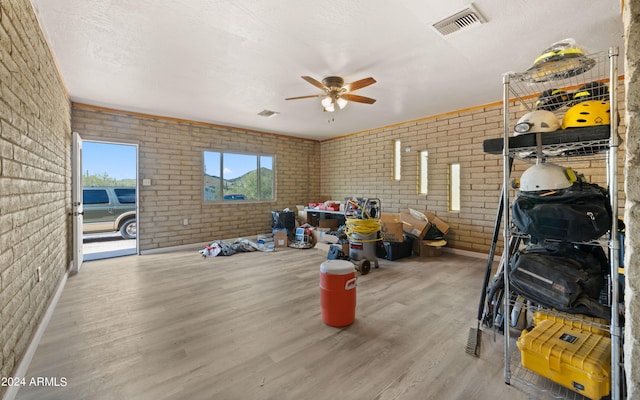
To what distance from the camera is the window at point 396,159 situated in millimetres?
6203

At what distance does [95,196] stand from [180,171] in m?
2.73

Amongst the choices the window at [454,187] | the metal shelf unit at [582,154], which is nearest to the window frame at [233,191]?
the window at [454,187]

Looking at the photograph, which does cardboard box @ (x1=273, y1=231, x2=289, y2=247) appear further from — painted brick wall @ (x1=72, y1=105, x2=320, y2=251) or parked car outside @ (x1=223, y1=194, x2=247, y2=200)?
parked car outside @ (x1=223, y1=194, x2=247, y2=200)

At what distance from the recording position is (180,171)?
19.1 ft

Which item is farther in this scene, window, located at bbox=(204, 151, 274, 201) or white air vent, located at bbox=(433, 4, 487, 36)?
window, located at bbox=(204, 151, 274, 201)

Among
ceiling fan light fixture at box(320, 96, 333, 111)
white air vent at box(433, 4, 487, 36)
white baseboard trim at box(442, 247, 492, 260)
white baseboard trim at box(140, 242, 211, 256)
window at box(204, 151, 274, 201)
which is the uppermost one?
white air vent at box(433, 4, 487, 36)

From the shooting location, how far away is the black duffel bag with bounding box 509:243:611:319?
1555 millimetres

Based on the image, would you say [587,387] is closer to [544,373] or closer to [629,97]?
[544,373]

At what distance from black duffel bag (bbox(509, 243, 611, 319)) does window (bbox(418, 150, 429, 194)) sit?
3.98 m

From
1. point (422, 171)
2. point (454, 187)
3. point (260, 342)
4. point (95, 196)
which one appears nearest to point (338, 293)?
point (260, 342)

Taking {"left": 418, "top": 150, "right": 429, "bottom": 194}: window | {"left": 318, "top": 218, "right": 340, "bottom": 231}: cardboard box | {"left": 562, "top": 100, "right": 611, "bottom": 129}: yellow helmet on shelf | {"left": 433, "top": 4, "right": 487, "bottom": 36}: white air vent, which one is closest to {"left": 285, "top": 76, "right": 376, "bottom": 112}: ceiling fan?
{"left": 433, "top": 4, "right": 487, "bottom": 36}: white air vent

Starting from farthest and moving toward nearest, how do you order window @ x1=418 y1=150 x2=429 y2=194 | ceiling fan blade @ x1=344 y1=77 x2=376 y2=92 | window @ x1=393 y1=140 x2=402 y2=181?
1. window @ x1=393 y1=140 x2=402 y2=181
2. window @ x1=418 y1=150 x2=429 y2=194
3. ceiling fan blade @ x1=344 y1=77 x2=376 y2=92

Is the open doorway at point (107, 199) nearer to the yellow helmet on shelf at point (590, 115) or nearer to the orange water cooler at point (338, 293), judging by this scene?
the orange water cooler at point (338, 293)

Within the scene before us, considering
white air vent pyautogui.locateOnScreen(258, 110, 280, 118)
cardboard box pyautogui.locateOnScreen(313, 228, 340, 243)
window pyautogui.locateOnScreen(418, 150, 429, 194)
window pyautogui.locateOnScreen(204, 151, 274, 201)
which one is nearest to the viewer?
white air vent pyautogui.locateOnScreen(258, 110, 280, 118)
